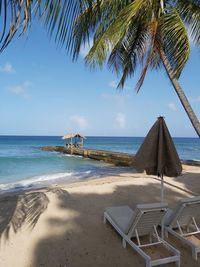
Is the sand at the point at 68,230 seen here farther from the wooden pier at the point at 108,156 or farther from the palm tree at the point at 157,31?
the wooden pier at the point at 108,156

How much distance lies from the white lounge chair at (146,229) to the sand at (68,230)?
179 millimetres

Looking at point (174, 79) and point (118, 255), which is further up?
point (174, 79)

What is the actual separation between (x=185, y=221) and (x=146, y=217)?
1.07 metres

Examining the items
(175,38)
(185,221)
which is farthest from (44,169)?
(185,221)

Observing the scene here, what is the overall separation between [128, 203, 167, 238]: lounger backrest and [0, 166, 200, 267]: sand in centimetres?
34

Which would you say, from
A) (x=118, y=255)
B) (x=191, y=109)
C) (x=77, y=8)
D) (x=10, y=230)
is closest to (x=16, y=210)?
(x=10, y=230)

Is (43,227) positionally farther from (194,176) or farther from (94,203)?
(194,176)

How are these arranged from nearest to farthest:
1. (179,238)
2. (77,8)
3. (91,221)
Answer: (77,8) → (179,238) → (91,221)

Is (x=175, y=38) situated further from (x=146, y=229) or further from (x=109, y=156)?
(x=109, y=156)

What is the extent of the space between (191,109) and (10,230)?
4661 mm

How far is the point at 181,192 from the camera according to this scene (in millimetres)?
7469


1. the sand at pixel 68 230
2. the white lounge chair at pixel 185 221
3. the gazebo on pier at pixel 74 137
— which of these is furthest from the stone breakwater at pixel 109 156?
the white lounge chair at pixel 185 221

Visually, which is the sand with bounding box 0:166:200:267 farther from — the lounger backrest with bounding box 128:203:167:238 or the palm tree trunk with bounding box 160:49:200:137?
A: the palm tree trunk with bounding box 160:49:200:137

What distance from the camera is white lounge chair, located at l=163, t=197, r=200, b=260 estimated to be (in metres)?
4.12
